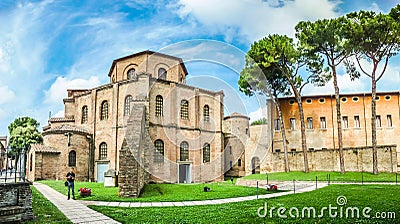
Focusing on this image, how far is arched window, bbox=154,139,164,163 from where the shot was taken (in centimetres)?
3031

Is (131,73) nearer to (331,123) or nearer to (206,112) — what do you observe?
(206,112)

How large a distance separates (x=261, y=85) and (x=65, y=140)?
20188mm

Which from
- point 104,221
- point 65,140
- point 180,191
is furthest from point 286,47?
point 104,221

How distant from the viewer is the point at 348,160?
3216cm

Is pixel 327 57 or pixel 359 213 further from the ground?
pixel 327 57

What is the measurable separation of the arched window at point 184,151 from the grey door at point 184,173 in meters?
0.71

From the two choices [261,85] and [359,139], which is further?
[359,139]

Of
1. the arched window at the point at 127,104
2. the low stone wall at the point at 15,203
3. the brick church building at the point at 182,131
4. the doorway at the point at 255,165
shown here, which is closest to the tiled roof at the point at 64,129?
the brick church building at the point at 182,131

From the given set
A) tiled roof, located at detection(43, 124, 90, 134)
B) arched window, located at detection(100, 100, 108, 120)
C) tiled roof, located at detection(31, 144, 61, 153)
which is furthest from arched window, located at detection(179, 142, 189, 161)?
tiled roof, located at detection(31, 144, 61, 153)

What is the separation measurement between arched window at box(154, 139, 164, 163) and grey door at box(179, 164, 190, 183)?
2744mm

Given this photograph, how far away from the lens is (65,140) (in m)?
32.6

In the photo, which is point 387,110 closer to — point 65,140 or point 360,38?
point 360,38

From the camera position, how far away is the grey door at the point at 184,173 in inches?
1297

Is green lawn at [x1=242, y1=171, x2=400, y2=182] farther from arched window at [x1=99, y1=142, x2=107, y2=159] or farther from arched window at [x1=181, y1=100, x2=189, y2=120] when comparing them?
arched window at [x1=99, y1=142, x2=107, y2=159]
